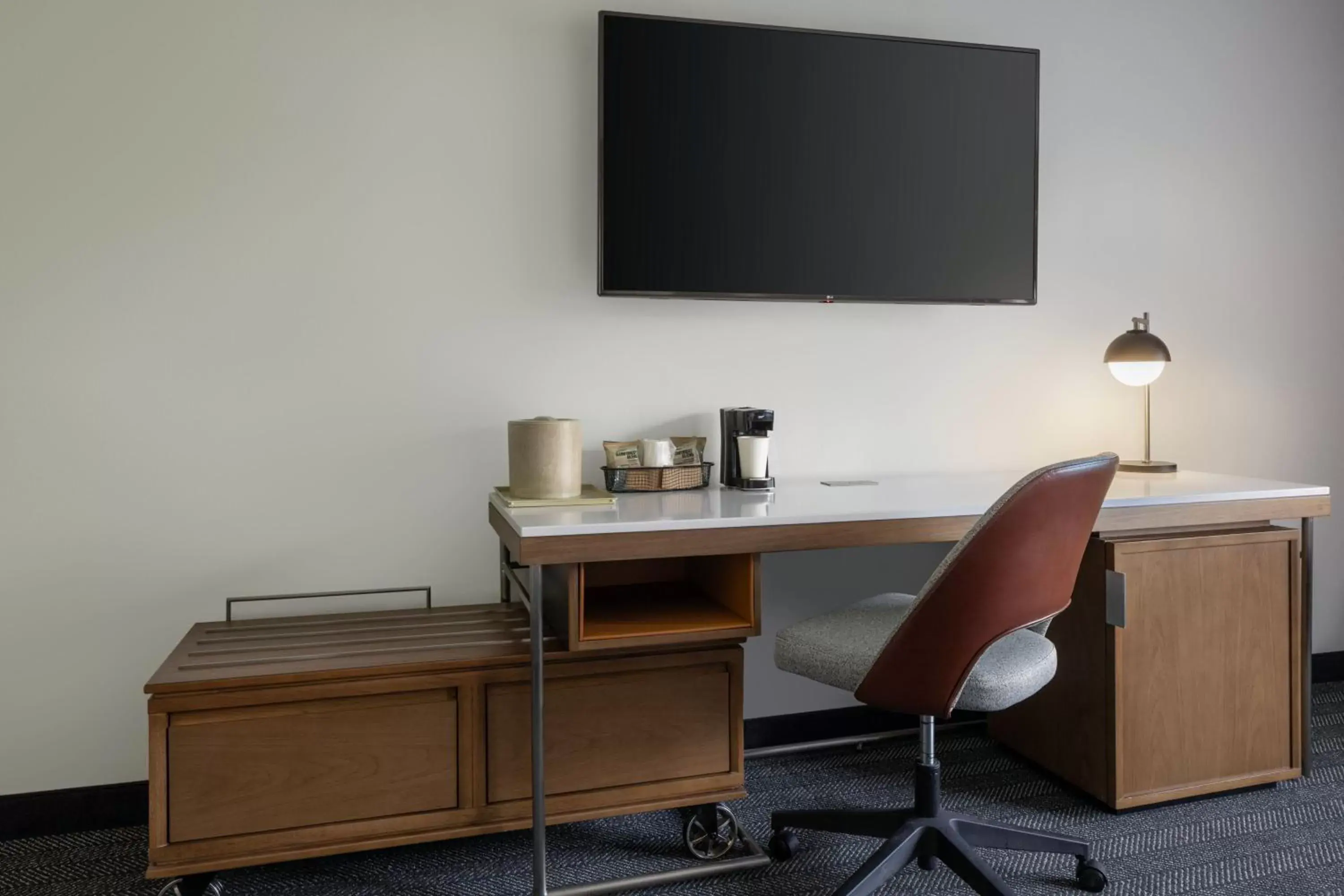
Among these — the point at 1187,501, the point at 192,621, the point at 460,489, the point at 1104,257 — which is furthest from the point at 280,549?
the point at 1104,257

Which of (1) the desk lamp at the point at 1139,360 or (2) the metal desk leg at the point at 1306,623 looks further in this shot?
(1) the desk lamp at the point at 1139,360

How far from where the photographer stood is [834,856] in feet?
6.36

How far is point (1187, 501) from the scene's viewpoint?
2.08 meters

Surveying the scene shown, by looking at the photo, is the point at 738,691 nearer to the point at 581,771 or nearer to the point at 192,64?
the point at 581,771

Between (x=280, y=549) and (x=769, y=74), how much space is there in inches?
64.1

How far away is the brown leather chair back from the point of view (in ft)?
4.90

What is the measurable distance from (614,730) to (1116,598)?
1116 millimetres

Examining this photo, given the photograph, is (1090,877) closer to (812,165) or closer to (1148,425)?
(1148,425)

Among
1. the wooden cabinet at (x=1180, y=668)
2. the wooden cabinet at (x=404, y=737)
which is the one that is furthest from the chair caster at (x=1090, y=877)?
the wooden cabinet at (x=404, y=737)

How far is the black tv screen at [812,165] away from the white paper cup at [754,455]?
0.40 m

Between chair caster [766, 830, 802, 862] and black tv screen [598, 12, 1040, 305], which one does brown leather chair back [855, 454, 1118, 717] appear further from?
black tv screen [598, 12, 1040, 305]

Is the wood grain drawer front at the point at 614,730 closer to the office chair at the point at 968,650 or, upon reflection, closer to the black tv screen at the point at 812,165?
the office chair at the point at 968,650

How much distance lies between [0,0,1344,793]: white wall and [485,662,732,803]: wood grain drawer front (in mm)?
541

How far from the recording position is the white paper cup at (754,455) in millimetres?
2170
